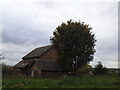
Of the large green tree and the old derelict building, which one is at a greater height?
the large green tree

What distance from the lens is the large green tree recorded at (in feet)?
113

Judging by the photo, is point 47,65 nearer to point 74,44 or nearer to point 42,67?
point 42,67

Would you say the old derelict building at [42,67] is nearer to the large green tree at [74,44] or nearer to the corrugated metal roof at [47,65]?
the corrugated metal roof at [47,65]

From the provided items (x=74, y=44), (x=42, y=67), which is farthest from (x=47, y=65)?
(x=74, y=44)

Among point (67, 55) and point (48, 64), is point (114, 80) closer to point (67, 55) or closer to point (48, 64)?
point (67, 55)

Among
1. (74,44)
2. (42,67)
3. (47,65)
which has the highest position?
(74,44)

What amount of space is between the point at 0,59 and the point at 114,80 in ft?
71.8

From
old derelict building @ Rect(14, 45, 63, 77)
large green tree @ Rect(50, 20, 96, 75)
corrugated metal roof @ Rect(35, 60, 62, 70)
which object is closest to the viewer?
large green tree @ Rect(50, 20, 96, 75)

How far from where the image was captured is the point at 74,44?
34.6 m

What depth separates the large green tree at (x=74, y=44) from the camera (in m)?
34.4

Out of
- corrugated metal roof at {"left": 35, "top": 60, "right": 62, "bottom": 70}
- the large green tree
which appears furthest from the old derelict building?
the large green tree

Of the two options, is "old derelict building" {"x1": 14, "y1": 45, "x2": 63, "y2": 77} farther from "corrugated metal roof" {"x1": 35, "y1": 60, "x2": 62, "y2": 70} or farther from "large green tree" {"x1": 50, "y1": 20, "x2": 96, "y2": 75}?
"large green tree" {"x1": 50, "y1": 20, "x2": 96, "y2": 75}

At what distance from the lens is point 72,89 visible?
1057 cm

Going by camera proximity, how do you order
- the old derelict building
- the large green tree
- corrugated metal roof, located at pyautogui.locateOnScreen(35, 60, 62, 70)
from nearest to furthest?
1. the large green tree
2. the old derelict building
3. corrugated metal roof, located at pyautogui.locateOnScreen(35, 60, 62, 70)
